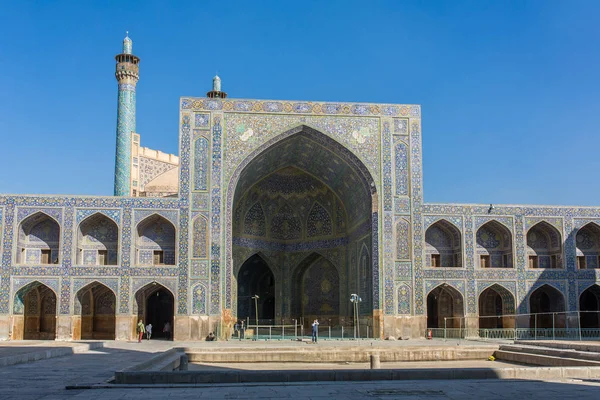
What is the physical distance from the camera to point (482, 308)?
92.7 ft

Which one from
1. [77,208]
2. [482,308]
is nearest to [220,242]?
[77,208]

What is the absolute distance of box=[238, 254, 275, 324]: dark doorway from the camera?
32312 millimetres

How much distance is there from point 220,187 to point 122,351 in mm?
8402

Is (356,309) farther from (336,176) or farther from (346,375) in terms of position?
(346,375)

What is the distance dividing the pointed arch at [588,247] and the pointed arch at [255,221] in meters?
12.9

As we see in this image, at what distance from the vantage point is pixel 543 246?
2708 cm

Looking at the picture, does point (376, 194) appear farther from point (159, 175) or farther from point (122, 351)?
point (159, 175)

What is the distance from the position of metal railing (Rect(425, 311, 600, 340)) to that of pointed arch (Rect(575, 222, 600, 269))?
1.94 metres

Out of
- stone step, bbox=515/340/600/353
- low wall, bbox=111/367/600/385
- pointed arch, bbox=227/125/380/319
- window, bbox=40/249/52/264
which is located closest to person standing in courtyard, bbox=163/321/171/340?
pointed arch, bbox=227/125/380/319

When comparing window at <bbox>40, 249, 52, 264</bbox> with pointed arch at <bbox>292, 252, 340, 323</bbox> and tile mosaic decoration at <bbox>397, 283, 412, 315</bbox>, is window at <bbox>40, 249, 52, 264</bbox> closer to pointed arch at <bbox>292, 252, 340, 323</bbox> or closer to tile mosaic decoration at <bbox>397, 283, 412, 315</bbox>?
pointed arch at <bbox>292, 252, 340, 323</bbox>

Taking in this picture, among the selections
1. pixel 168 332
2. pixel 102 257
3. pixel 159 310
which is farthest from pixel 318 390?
pixel 159 310

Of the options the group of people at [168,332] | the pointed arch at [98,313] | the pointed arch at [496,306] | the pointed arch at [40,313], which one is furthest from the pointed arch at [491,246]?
the pointed arch at [40,313]

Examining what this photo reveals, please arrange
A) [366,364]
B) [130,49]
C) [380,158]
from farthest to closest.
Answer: [130,49] → [380,158] → [366,364]

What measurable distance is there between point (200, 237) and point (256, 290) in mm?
9701
